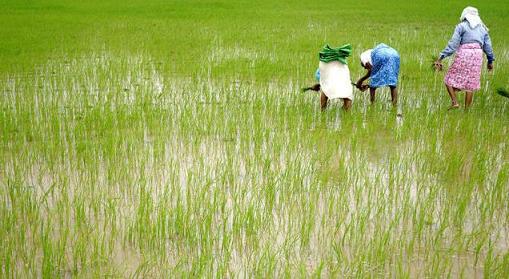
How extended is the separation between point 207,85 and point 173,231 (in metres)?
4.16

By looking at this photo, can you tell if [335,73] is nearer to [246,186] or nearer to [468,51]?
[468,51]

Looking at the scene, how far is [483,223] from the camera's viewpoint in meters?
3.10

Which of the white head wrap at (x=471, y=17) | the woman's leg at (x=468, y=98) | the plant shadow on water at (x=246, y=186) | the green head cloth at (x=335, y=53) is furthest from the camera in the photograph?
the woman's leg at (x=468, y=98)

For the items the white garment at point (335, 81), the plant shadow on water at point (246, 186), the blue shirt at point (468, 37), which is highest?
the blue shirt at point (468, 37)

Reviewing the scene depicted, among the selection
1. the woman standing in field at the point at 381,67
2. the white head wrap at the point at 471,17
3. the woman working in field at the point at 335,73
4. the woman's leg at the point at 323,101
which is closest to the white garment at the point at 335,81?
the woman working in field at the point at 335,73

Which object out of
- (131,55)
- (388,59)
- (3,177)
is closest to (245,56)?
(131,55)

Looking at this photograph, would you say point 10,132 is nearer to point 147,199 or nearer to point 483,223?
point 147,199

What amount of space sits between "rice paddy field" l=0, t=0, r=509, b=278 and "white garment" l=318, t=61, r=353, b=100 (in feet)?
0.82

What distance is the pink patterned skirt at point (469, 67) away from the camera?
563 centimetres

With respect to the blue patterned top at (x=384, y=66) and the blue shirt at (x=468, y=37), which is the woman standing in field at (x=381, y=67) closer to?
the blue patterned top at (x=384, y=66)

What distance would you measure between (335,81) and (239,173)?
197cm

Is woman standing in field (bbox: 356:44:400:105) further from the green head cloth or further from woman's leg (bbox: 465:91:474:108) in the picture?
woman's leg (bbox: 465:91:474:108)

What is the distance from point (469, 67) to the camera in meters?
5.64

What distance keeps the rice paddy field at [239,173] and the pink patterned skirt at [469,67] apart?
0.30 meters
